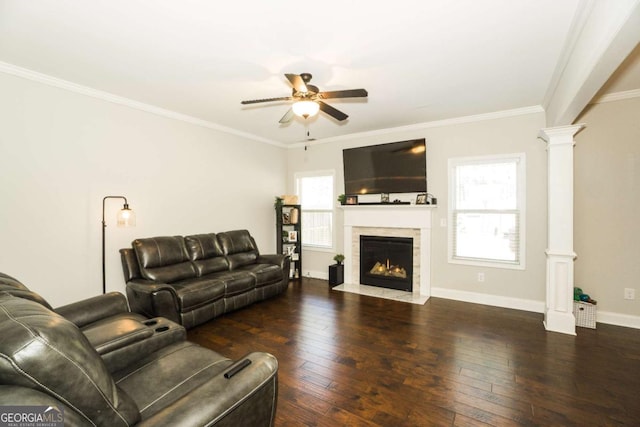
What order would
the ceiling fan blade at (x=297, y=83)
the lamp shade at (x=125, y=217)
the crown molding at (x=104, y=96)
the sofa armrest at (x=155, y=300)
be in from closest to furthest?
the ceiling fan blade at (x=297, y=83), the crown molding at (x=104, y=96), the sofa armrest at (x=155, y=300), the lamp shade at (x=125, y=217)

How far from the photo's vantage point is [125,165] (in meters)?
3.71

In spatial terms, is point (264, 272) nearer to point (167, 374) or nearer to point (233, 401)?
point (167, 374)

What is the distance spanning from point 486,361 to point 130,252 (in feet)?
13.3

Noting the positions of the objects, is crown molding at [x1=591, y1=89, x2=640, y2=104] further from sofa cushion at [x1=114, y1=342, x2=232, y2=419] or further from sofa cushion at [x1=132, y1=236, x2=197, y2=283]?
sofa cushion at [x1=132, y1=236, x2=197, y2=283]

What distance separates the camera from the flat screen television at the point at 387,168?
471 cm

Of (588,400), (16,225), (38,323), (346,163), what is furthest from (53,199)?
(588,400)

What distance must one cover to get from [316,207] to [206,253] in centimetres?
243

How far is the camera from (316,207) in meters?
5.96

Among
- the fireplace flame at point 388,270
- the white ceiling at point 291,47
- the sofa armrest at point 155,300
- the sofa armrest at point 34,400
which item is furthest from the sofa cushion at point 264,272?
the sofa armrest at point 34,400

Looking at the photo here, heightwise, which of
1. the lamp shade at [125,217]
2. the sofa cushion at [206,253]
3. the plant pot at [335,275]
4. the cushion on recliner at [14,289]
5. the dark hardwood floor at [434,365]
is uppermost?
the lamp shade at [125,217]

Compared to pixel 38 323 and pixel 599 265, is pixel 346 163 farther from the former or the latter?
pixel 38 323

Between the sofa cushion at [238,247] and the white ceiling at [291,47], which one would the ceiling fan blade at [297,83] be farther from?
the sofa cushion at [238,247]

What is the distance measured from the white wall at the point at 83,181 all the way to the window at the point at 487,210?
3.84 meters

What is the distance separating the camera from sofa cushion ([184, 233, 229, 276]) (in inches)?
161
